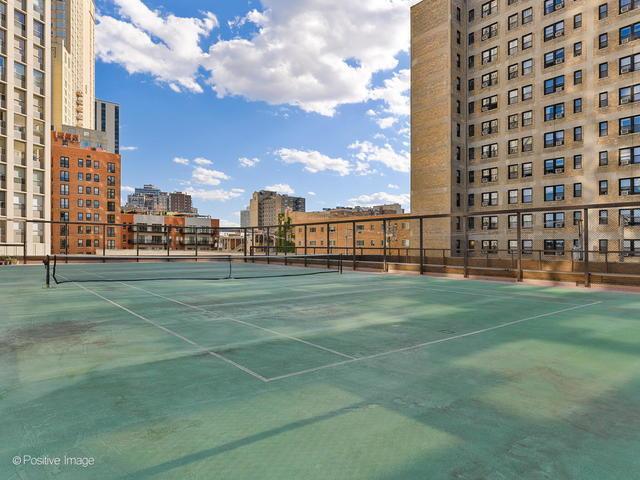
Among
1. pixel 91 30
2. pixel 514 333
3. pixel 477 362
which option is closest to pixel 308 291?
pixel 514 333

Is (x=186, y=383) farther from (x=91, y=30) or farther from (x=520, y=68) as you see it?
(x=91, y=30)

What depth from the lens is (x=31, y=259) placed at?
82.1 feet

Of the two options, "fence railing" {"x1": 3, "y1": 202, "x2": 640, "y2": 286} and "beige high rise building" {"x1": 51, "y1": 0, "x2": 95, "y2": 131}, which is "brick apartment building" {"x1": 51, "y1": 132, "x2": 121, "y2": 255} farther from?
"beige high rise building" {"x1": 51, "y1": 0, "x2": 95, "y2": 131}

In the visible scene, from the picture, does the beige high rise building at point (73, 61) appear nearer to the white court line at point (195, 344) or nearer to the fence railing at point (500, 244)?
the fence railing at point (500, 244)

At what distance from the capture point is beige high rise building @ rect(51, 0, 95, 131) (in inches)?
5408

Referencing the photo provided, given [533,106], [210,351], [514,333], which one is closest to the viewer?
[210,351]

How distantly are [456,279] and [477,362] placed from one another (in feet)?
37.8

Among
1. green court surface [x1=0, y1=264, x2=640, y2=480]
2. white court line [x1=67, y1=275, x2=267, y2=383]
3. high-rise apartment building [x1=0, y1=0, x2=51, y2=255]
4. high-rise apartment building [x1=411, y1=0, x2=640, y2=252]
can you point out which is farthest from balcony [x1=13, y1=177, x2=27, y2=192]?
green court surface [x1=0, y1=264, x2=640, y2=480]

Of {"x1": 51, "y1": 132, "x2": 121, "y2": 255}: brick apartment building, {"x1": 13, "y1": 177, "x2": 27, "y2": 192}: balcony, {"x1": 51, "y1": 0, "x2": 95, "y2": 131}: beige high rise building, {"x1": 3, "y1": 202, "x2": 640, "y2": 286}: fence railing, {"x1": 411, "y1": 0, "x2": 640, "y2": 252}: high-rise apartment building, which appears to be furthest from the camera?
{"x1": 51, "y1": 0, "x2": 95, "y2": 131}: beige high rise building

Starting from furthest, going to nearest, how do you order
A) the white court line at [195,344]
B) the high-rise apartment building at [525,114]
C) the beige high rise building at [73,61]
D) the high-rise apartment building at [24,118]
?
the beige high rise building at [73,61], the high-rise apartment building at [24,118], the high-rise apartment building at [525,114], the white court line at [195,344]

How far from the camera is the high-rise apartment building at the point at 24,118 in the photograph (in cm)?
4731

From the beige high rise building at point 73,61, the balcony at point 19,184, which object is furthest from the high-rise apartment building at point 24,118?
the beige high rise building at point 73,61

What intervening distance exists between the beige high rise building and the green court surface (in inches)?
6398

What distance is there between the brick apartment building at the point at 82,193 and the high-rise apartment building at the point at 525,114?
78.9 meters
